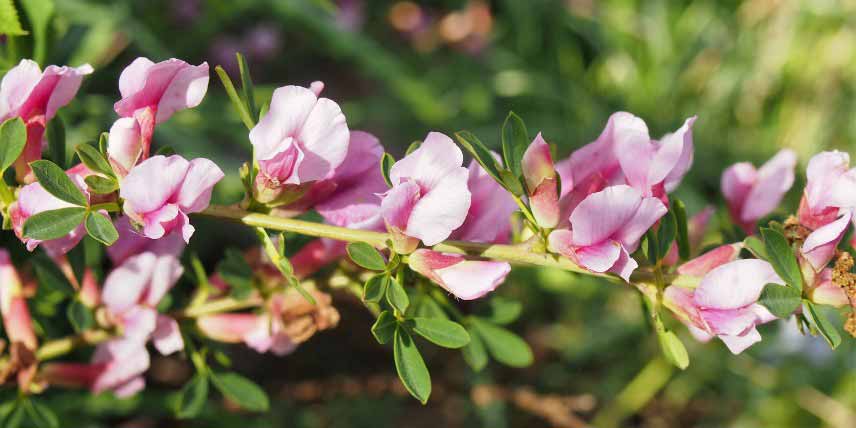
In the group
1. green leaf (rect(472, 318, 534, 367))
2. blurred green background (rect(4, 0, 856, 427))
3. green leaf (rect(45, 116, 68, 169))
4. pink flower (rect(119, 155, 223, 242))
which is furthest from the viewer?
blurred green background (rect(4, 0, 856, 427))

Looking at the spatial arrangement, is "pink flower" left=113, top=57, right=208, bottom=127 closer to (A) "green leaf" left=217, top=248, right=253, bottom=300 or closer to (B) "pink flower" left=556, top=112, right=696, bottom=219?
(A) "green leaf" left=217, top=248, right=253, bottom=300

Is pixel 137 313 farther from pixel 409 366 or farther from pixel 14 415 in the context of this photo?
pixel 409 366

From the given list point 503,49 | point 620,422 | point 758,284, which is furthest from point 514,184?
point 503,49

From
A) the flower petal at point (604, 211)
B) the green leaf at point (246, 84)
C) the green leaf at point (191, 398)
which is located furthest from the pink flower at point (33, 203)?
Result: the flower petal at point (604, 211)

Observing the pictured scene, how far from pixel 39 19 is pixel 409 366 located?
461mm

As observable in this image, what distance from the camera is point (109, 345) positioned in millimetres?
701

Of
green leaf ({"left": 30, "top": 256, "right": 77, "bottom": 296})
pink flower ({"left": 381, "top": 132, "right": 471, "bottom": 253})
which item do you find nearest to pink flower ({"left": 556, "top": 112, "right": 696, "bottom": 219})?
pink flower ({"left": 381, "top": 132, "right": 471, "bottom": 253})

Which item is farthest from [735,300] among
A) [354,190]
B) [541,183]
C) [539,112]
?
[539,112]

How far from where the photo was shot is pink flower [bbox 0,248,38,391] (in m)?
0.67

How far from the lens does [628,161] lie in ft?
1.76

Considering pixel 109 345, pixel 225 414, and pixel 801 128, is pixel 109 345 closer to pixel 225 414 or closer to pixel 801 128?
pixel 225 414

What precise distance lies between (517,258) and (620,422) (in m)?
1.06

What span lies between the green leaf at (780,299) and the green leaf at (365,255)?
0.84ft

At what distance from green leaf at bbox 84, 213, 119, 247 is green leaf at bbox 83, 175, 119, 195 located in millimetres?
16
